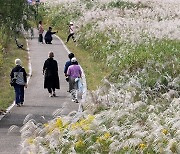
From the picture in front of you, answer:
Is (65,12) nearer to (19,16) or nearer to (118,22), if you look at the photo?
(118,22)

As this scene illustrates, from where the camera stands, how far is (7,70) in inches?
1118

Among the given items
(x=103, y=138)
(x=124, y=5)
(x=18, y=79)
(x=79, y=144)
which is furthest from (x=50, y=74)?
(x=124, y=5)

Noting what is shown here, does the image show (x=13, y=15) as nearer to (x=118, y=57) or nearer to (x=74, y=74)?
(x=74, y=74)

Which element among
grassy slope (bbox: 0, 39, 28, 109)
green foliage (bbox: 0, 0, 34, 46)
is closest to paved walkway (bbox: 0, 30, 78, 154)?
grassy slope (bbox: 0, 39, 28, 109)

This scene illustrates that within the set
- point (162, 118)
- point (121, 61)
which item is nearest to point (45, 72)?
point (121, 61)

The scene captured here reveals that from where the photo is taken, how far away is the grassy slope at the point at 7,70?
833 inches

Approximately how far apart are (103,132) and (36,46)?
28.2 metres

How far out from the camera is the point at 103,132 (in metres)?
10.7

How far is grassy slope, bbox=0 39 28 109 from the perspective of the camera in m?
21.2

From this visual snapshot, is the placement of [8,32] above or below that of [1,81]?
above

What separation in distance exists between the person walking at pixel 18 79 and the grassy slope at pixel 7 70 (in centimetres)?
48

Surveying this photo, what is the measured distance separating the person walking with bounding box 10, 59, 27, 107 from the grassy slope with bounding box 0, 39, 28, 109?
0.48 meters

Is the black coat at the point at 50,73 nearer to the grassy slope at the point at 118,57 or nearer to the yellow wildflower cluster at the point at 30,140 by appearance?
the grassy slope at the point at 118,57

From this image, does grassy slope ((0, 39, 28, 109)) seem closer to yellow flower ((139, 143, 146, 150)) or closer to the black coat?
the black coat
